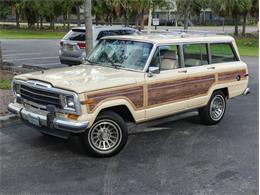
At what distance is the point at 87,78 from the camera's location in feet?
20.7

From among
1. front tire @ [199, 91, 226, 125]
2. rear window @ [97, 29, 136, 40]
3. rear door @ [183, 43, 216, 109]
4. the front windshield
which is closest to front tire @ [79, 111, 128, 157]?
the front windshield

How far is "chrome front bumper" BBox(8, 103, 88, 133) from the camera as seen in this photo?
5.80 m

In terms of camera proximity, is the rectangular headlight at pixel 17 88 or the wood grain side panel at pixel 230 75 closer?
the rectangular headlight at pixel 17 88

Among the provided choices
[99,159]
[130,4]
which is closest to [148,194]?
[99,159]

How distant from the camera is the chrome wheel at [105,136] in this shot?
20.3 feet

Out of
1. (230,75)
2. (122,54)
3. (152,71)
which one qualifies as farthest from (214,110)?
(122,54)

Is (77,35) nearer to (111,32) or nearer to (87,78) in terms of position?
(111,32)

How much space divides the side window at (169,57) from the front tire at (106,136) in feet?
4.48

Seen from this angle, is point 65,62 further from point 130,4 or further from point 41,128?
point 130,4

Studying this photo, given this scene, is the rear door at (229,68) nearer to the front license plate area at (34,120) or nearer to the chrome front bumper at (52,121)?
the chrome front bumper at (52,121)

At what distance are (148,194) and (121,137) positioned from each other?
5.05ft

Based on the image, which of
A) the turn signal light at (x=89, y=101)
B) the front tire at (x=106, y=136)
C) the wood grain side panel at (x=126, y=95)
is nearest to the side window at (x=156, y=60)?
the wood grain side panel at (x=126, y=95)

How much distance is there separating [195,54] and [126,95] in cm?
208

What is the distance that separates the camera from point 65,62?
15133 mm
